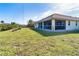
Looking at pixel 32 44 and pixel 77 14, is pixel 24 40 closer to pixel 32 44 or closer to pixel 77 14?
pixel 32 44

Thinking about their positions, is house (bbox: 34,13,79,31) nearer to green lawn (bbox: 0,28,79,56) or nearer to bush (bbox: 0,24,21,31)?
green lawn (bbox: 0,28,79,56)

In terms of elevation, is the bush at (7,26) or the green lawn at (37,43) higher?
the bush at (7,26)

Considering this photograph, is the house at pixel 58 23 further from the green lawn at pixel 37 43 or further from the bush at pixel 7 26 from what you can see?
the bush at pixel 7 26

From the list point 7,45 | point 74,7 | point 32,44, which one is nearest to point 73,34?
point 74,7

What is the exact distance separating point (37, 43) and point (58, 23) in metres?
0.79

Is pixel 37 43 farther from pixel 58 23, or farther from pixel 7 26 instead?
pixel 7 26

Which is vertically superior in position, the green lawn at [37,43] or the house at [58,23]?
the house at [58,23]

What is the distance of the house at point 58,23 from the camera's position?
5.77 m

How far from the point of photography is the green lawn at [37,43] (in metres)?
5.65

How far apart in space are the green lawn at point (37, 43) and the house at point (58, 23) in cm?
16

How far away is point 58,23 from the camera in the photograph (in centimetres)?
584

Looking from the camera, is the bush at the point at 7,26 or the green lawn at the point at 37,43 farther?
the bush at the point at 7,26

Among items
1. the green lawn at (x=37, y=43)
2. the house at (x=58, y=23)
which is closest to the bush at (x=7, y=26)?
the green lawn at (x=37, y=43)

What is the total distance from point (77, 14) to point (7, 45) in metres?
2.06
